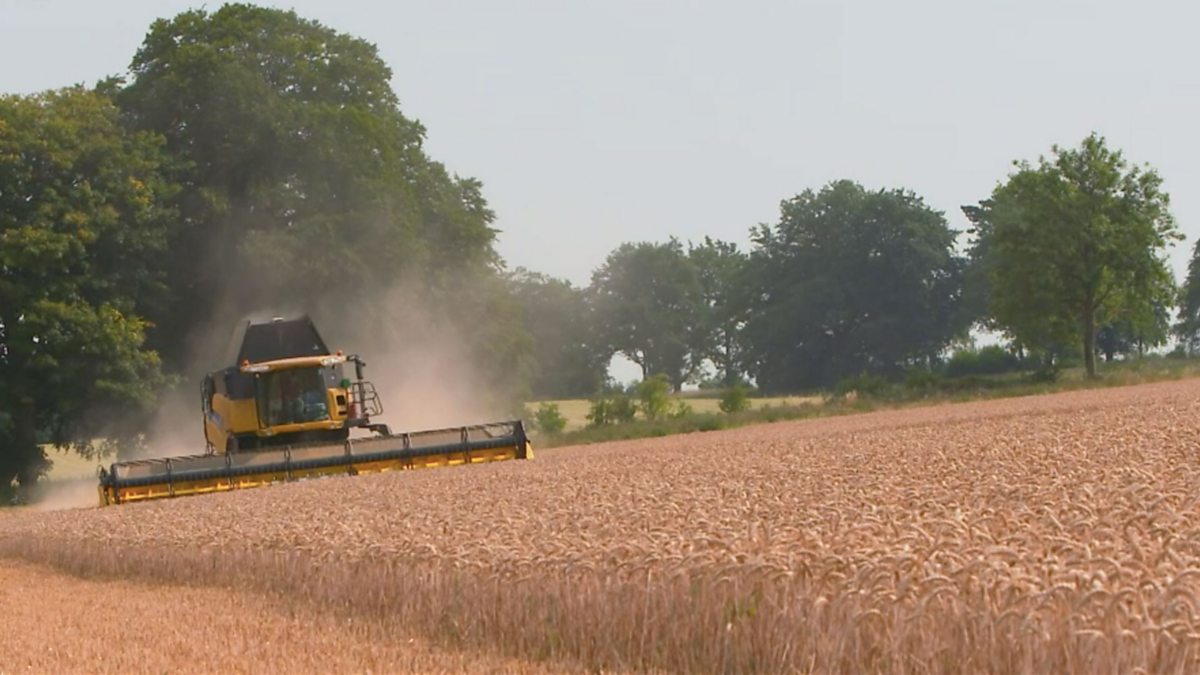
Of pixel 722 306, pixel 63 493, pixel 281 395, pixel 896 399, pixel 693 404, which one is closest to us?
pixel 281 395

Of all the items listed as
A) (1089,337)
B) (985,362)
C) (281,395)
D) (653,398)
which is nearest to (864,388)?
(653,398)

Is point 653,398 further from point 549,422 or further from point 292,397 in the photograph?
point 292,397

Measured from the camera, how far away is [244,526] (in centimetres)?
1661

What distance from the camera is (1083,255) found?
2327 inches

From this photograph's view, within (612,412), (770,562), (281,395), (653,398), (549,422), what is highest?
(653,398)

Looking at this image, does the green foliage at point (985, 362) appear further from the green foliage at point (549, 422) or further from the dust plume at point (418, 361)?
the dust plume at point (418, 361)

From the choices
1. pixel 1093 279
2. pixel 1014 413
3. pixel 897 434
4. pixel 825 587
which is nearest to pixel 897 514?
pixel 825 587

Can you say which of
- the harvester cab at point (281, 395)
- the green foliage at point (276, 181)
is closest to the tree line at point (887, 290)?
the green foliage at point (276, 181)

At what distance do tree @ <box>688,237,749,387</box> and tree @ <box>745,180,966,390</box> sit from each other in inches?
Answer: 155

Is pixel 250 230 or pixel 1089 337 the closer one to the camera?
pixel 250 230

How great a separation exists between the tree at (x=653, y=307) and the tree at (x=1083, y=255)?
6120cm

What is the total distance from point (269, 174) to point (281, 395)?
55.7 ft

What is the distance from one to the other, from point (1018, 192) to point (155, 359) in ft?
111

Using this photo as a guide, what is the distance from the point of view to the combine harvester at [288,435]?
1055 inches
